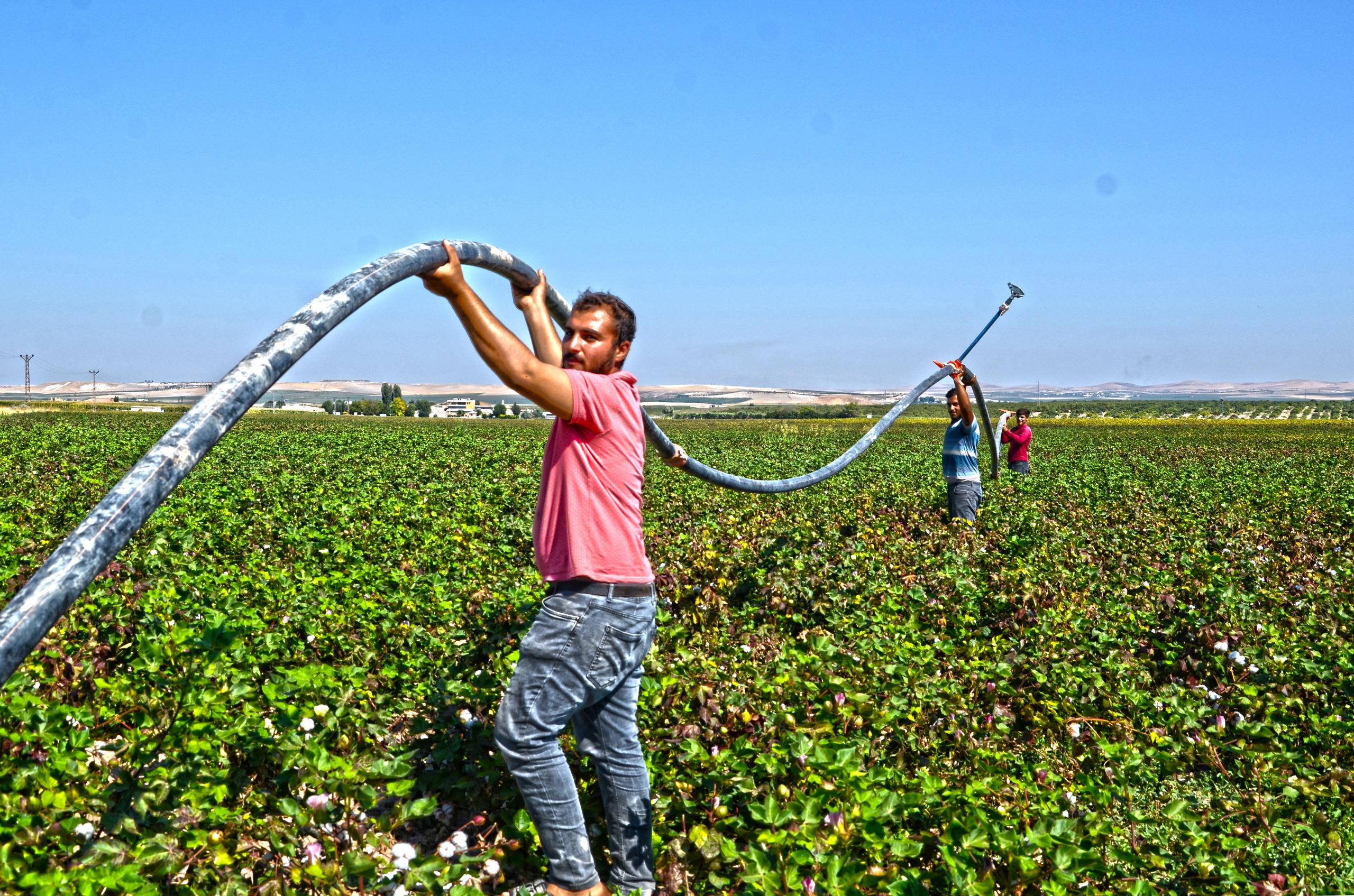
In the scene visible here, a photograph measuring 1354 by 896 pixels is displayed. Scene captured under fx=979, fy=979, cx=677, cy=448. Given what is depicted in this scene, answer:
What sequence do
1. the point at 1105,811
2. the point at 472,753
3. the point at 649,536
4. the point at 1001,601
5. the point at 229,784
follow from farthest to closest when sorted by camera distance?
the point at 649,536 → the point at 1001,601 → the point at 472,753 → the point at 1105,811 → the point at 229,784

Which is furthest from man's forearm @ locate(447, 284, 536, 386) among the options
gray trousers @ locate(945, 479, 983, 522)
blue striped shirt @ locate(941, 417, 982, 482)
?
gray trousers @ locate(945, 479, 983, 522)

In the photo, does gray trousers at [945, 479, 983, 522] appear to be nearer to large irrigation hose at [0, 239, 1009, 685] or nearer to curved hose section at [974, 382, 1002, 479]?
curved hose section at [974, 382, 1002, 479]

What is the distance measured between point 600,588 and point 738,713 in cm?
135

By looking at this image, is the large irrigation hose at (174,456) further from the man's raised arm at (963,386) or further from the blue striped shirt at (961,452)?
the blue striped shirt at (961,452)

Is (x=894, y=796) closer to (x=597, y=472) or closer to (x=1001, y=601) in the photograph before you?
(x=597, y=472)

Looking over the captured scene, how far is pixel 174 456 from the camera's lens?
1.68m

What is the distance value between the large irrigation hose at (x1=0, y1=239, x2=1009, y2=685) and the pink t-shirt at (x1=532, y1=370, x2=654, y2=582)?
1.74 ft

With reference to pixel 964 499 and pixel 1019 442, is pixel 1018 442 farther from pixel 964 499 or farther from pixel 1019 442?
pixel 964 499

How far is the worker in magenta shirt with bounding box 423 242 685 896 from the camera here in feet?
7.76

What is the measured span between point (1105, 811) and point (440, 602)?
2.96 metres

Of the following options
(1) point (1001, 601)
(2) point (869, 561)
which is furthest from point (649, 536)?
(1) point (1001, 601)

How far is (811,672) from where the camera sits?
3832mm

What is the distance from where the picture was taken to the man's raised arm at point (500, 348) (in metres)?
2.08

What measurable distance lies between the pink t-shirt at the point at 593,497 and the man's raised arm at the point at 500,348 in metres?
0.16
